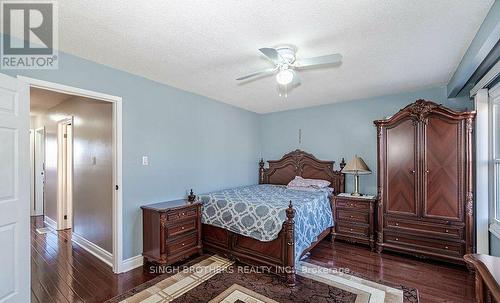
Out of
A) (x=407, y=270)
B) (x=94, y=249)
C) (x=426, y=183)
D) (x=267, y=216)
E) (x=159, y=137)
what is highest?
(x=159, y=137)

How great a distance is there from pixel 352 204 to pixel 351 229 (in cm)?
40

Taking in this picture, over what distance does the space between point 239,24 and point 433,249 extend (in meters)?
3.60

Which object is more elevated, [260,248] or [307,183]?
[307,183]

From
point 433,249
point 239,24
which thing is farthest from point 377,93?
point 239,24

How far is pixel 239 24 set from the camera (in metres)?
1.92

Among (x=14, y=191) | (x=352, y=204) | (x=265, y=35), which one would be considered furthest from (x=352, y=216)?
(x=14, y=191)

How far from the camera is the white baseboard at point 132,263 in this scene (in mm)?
2951

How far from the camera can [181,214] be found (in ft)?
10.3

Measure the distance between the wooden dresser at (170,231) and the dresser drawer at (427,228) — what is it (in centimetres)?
278

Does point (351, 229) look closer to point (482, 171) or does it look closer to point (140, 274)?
point (482, 171)

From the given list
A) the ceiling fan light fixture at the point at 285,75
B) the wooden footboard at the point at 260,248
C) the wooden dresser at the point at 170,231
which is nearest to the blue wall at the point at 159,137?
the wooden dresser at the point at 170,231

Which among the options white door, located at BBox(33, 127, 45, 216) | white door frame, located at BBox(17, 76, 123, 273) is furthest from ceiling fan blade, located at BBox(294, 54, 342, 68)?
white door, located at BBox(33, 127, 45, 216)

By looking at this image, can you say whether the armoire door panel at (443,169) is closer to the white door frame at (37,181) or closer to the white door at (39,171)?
the white door at (39,171)

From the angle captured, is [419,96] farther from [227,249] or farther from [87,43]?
[87,43]
